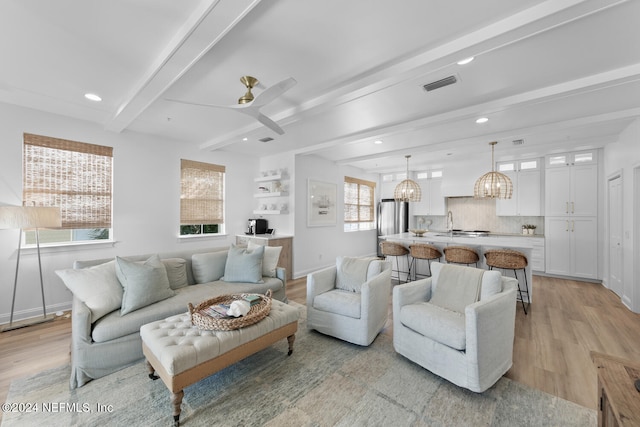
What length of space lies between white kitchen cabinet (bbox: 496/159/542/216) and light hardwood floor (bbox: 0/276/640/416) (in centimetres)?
220

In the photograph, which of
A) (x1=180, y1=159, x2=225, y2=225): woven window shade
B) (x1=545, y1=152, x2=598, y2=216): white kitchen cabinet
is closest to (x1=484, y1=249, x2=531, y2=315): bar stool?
(x1=545, y1=152, x2=598, y2=216): white kitchen cabinet

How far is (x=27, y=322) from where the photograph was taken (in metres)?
3.20

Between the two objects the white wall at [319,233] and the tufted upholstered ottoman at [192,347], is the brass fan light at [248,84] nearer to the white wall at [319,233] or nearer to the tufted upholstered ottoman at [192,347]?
the tufted upholstered ottoman at [192,347]

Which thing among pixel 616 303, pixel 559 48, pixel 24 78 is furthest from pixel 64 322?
pixel 616 303

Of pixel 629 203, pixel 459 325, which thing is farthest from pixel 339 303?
pixel 629 203

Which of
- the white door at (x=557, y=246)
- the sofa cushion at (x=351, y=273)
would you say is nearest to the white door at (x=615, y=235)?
the white door at (x=557, y=246)

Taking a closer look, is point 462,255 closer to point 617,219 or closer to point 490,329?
point 490,329

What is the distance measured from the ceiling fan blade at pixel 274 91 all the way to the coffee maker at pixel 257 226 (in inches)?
135

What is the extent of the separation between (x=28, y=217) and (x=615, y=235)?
323 inches

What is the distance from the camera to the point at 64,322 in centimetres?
326

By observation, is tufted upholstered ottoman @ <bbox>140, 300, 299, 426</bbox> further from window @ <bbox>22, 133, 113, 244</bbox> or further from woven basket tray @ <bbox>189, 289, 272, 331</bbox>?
window @ <bbox>22, 133, 113, 244</bbox>

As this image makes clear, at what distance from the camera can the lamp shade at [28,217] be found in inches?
114

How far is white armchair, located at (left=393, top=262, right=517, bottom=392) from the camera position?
1.93m

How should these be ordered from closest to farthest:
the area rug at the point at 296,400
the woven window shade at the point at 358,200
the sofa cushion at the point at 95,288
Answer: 1. the area rug at the point at 296,400
2. the sofa cushion at the point at 95,288
3. the woven window shade at the point at 358,200
